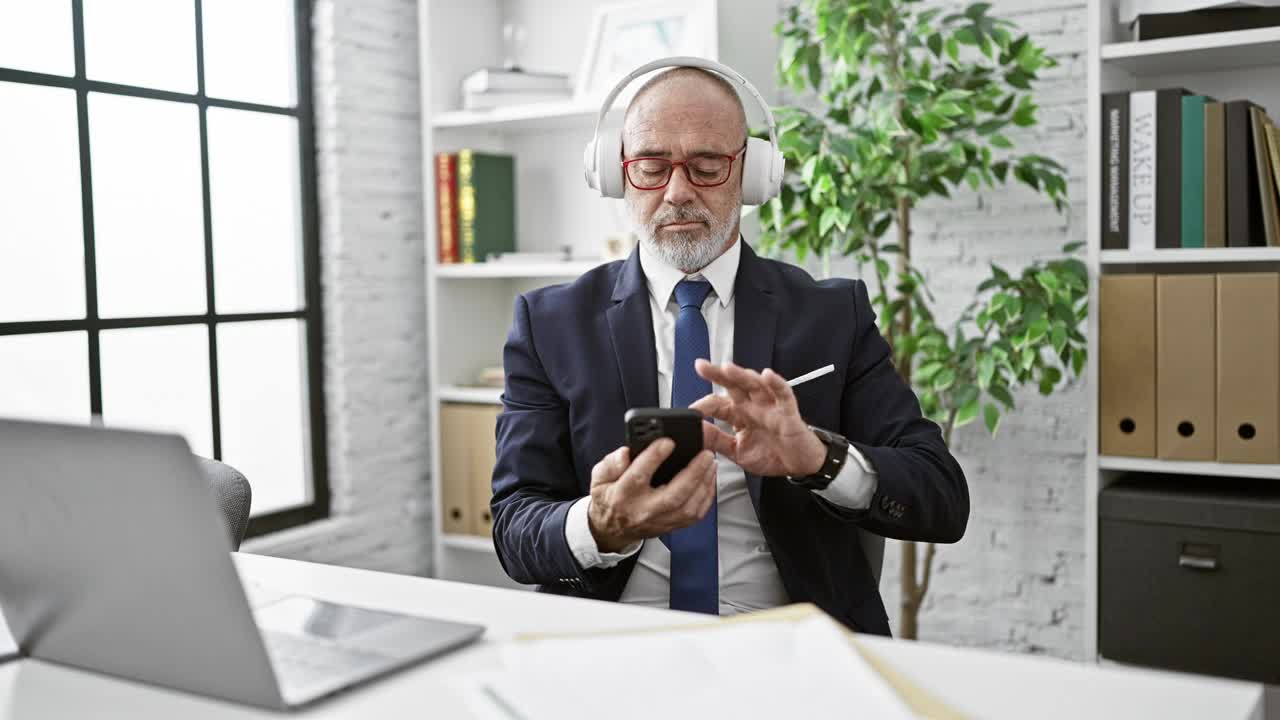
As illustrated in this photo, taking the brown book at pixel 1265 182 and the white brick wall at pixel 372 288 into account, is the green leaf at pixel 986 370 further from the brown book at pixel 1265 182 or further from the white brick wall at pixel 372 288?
the white brick wall at pixel 372 288

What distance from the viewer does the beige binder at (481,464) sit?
131 inches

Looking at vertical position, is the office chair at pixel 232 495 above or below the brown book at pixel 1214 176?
below

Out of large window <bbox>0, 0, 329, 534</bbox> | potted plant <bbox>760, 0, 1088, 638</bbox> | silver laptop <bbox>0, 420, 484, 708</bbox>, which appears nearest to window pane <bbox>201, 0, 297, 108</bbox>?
large window <bbox>0, 0, 329, 534</bbox>

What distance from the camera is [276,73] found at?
3.19 meters

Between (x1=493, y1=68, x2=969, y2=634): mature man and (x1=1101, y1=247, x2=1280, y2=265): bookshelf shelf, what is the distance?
0.74 meters

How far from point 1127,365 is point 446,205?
1.95 meters

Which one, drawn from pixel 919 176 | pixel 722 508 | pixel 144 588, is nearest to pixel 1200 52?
pixel 919 176

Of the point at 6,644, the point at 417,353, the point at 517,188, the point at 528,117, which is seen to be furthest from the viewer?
the point at 517,188

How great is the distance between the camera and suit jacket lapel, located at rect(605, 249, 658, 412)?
5.63 ft

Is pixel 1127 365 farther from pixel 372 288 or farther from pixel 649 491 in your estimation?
pixel 372 288

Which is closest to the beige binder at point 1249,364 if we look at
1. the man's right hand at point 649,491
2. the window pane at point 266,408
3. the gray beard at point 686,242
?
the gray beard at point 686,242

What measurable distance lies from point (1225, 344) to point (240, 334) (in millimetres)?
2415

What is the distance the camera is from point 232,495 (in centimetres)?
149

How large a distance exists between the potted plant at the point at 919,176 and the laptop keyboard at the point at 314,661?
5.51 ft
